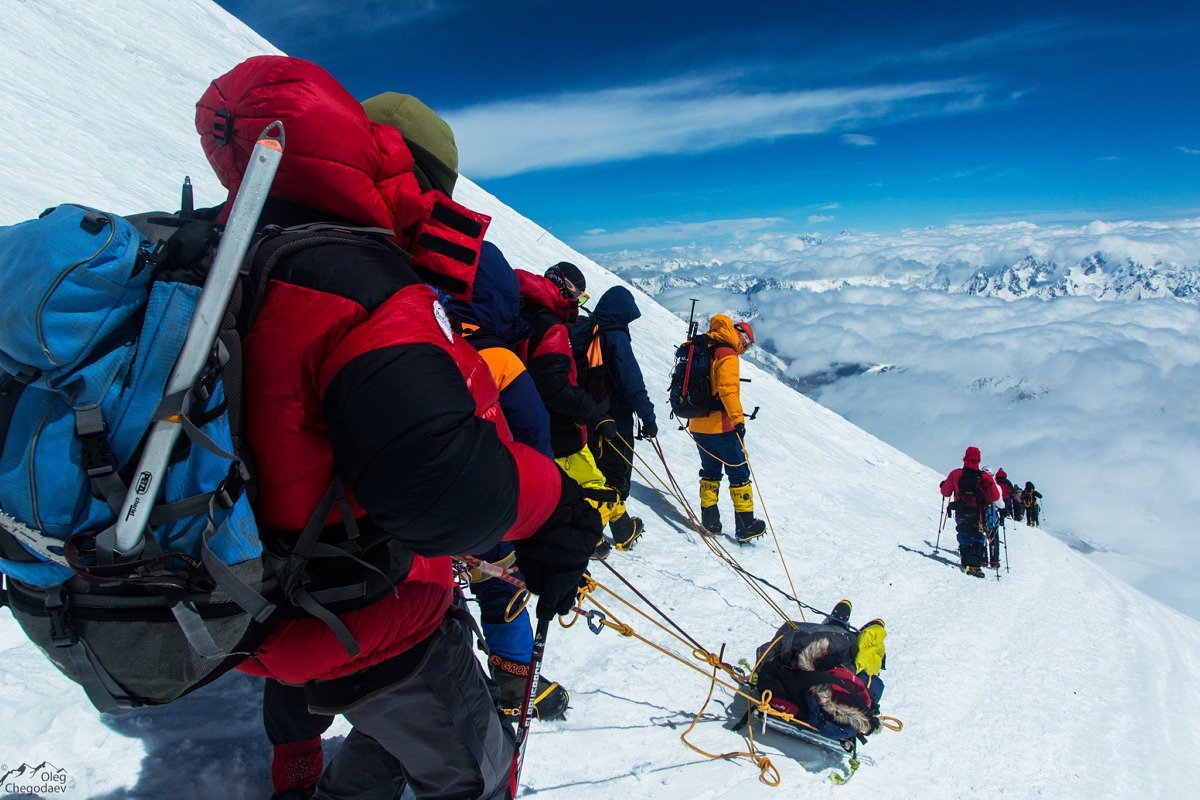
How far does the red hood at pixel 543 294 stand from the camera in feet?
15.8

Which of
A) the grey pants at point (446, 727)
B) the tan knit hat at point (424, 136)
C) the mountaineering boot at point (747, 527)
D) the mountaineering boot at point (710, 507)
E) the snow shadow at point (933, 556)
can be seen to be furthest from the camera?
the snow shadow at point (933, 556)

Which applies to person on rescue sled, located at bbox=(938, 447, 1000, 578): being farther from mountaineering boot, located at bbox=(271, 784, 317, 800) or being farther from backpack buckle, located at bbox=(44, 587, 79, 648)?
backpack buckle, located at bbox=(44, 587, 79, 648)

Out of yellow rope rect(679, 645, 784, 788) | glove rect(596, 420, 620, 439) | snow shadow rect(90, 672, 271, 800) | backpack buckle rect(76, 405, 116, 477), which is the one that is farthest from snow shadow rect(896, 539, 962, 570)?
backpack buckle rect(76, 405, 116, 477)

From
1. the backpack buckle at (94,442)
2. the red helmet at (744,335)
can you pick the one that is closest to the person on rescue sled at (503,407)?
the backpack buckle at (94,442)

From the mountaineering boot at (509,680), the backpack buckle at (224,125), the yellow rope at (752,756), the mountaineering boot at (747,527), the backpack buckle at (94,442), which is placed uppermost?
the backpack buckle at (224,125)

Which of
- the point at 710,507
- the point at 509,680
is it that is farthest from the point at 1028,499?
the point at 509,680

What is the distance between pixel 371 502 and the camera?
4.67ft

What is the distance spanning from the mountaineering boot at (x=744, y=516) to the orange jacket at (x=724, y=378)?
700 mm

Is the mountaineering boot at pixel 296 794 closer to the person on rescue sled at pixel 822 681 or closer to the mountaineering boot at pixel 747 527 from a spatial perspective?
the person on rescue sled at pixel 822 681

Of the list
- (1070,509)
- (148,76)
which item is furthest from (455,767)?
(1070,509)

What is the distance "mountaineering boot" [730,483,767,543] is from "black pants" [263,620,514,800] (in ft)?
17.9

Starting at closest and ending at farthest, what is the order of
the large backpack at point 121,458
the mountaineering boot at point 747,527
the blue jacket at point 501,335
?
the large backpack at point 121,458 < the blue jacket at point 501,335 < the mountaineering boot at point 747,527

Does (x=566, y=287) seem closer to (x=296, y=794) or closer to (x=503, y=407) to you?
(x=503, y=407)

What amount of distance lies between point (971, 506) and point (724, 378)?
15.4 ft
